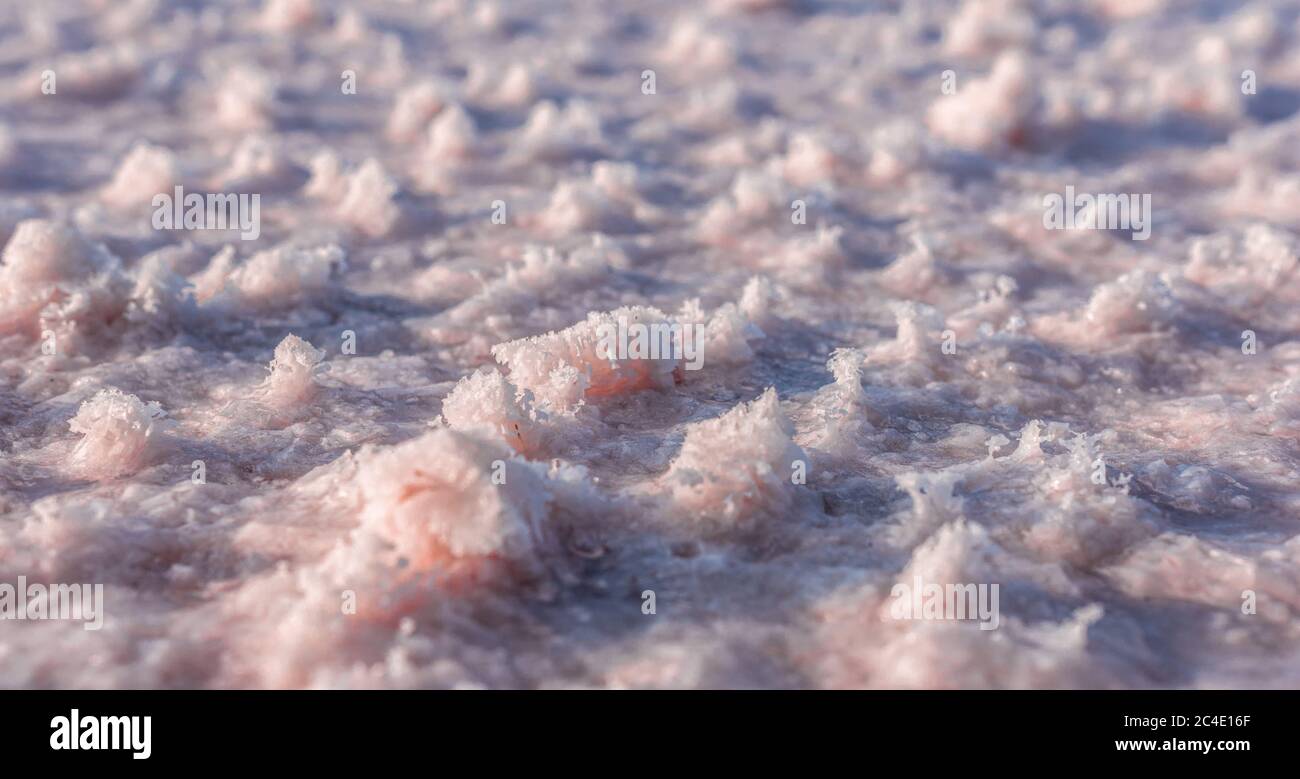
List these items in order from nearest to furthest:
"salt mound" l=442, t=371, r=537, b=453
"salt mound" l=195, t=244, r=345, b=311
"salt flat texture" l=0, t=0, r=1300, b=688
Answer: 1. "salt flat texture" l=0, t=0, r=1300, b=688
2. "salt mound" l=442, t=371, r=537, b=453
3. "salt mound" l=195, t=244, r=345, b=311

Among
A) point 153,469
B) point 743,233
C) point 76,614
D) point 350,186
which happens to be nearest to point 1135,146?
point 743,233

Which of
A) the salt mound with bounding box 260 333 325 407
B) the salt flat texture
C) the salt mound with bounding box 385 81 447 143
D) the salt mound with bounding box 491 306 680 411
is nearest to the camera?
the salt flat texture

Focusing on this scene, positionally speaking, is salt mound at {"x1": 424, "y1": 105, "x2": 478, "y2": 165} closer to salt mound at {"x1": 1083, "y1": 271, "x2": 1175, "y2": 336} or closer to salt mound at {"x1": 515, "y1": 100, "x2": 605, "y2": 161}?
salt mound at {"x1": 515, "y1": 100, "x2": 605, "y2": 161}

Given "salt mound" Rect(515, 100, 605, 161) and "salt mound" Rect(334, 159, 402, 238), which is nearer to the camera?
"salt mound" Rect(334, 159, 402, 238)

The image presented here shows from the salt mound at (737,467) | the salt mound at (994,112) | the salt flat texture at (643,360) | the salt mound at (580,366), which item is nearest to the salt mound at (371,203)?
the salt flat texture at (643,360)

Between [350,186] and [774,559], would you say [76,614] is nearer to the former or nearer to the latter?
[774,559]

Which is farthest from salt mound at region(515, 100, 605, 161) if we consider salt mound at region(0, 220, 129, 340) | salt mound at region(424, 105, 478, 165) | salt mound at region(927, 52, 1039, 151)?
salt mound at region(0, 220, 129, 340)

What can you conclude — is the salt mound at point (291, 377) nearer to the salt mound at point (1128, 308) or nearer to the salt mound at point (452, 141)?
the salt mound at point (452, 141)

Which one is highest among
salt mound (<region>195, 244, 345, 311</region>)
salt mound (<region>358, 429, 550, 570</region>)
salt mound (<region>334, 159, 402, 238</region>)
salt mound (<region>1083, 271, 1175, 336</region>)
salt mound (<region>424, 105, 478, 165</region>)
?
salt mound (<region>424, 105, 478, 165</region>)

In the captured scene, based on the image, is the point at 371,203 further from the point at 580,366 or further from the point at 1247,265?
the point at 1247,265
